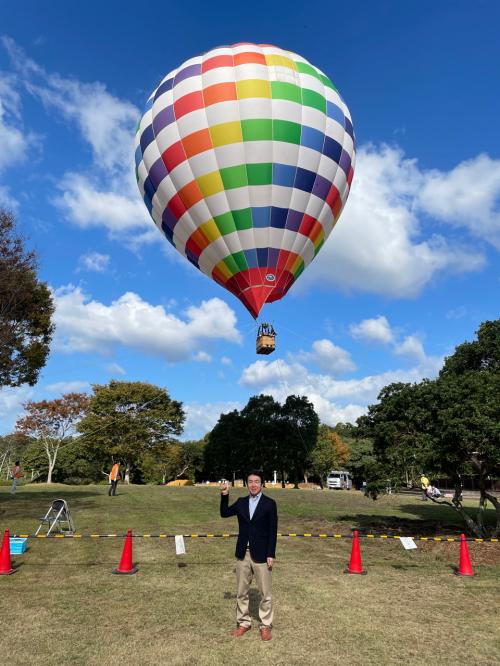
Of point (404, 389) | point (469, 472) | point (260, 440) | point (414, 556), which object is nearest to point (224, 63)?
point (404, 389)

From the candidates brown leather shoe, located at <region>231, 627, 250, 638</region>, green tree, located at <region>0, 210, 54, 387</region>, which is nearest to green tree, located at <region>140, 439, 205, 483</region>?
green tree, located at <region>0, 210, 54, 387</region>

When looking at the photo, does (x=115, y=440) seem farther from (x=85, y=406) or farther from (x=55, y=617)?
(x=55, y=617)

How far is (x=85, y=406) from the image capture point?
4959cm

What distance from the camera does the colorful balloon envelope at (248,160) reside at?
16.7m

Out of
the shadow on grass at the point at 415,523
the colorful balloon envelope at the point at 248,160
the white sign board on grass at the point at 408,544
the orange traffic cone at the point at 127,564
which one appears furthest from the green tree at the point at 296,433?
the orange traffic cone at the point at 127,564

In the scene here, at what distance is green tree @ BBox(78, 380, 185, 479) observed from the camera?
49.1 m

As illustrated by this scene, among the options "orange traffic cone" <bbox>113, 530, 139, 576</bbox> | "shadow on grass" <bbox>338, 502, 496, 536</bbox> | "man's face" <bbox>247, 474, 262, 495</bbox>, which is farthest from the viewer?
"shadow on grass" <bbox>338, 502, 496, 536</bbox>

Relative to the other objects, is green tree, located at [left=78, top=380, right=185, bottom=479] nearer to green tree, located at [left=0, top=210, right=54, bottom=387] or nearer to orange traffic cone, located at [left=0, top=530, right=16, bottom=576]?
green tree, located at [left=0, top=210, right=54, bottom=387]

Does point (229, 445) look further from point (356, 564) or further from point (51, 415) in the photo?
point (356, 564)

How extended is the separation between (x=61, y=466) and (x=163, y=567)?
55.2 m

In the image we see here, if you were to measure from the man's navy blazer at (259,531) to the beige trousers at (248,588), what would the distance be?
11 cm

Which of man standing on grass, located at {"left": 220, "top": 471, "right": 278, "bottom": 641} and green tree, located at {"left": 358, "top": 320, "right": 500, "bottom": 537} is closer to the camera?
man standing on grass, located at {"left": 220, "top": 471, "right": 278, "bottom": 641}

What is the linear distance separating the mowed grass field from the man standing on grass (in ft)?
0.79

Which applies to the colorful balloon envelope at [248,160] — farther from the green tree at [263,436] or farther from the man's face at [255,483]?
the green tree at [263,436]
